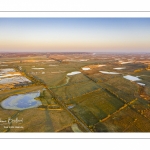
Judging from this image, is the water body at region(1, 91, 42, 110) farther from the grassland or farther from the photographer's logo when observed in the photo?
the photographer's logo

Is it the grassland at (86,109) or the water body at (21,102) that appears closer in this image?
the grassland at (86,109)

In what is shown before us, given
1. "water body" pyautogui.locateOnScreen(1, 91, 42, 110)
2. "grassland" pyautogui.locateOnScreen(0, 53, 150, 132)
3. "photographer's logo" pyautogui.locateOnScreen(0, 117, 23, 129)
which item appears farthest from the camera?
"water body" pyautogui.locateOnScreen(1, 91, 42, 110)

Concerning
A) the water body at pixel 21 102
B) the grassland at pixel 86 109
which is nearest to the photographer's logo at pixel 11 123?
the grassland at pixel 86 109

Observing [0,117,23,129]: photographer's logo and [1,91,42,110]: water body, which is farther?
[1,91,42,110]: water body

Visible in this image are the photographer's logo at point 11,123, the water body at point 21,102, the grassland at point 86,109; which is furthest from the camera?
the water body at point 21,102

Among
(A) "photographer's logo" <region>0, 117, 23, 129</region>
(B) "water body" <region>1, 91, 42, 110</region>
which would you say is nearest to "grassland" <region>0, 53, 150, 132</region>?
(A) "photographer's logo" <region>0, 117, 23, 129</region>

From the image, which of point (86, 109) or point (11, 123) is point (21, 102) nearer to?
point (11, 123)

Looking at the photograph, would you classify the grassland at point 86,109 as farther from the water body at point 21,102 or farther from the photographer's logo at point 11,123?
the water body at point 21,102

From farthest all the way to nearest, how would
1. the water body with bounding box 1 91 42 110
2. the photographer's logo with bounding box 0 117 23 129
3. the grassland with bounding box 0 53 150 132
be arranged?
the water body with bounding box 1 91 42 110
the grassland with bounding box 0 53 150 132
the photographer's logo with bounding box 0 117 23 129

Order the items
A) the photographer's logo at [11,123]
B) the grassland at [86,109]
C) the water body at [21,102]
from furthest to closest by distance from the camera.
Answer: the water body at [21,102], the grassland at [86,109], the photographer's logo at [11,123]
